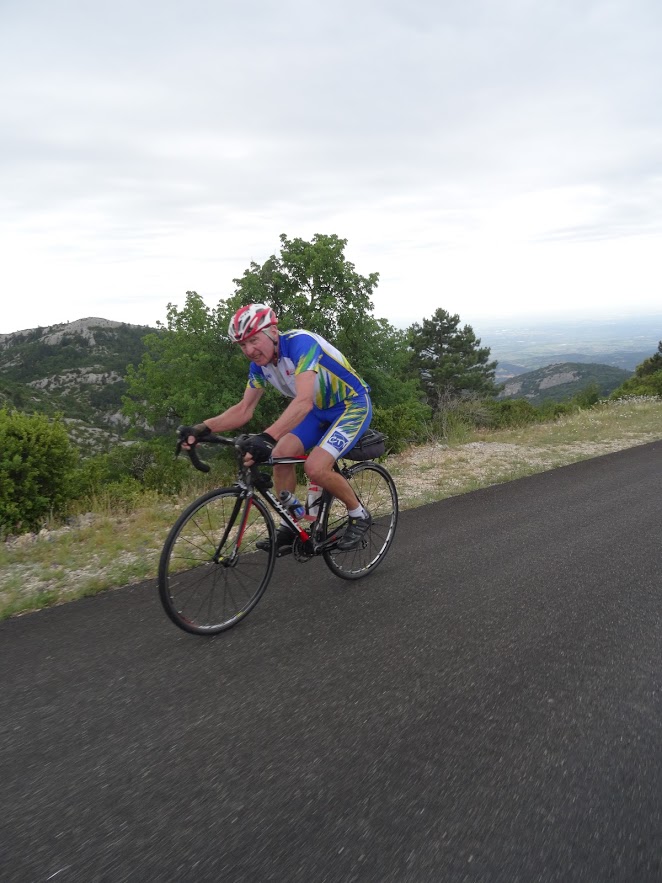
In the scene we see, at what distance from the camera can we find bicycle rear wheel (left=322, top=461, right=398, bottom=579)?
437 centimetres

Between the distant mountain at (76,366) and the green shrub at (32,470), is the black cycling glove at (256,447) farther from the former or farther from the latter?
the distant mountain at (76,366)

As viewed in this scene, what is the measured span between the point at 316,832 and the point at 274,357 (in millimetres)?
2737

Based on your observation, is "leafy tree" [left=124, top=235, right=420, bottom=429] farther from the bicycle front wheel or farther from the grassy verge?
the bicycle front wheel

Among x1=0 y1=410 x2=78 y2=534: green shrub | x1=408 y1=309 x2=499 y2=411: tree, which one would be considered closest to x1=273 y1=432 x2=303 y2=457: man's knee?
x1=0 y1=410 x2=78 y2=534: green shrub

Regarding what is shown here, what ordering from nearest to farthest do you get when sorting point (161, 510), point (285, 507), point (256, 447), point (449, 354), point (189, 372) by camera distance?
1. point (256, 447)
2. point (285, 507)
3. point (161, 510)
4. point (189, 372)
5. point (449, 354)

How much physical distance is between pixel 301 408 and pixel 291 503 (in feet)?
2.63

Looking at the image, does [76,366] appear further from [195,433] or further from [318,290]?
[195,433]

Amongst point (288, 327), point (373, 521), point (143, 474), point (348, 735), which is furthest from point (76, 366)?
point (348, 735)

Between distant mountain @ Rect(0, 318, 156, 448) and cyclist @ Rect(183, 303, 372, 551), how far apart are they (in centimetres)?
7114

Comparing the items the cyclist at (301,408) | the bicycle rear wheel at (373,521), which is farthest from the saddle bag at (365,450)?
the bicycle rear wheel at (373,521)

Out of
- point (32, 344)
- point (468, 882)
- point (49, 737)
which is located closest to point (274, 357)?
point (49, 737)

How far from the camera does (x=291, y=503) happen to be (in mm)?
4051

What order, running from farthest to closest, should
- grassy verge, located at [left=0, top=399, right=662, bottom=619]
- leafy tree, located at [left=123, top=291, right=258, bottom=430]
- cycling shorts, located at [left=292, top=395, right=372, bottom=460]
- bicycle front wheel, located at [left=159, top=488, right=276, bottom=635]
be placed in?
leafy tree, located at [left=123, top=291, right=258, bottom=430] → grassy verge, located at [left=0, top=399, right=662, bottom=619] → cycling shorts, located at [left=292, top=395, right=372, bottom=460] → bicycle front wheel, located at [left=159, top=488, right=276, bottom=635]

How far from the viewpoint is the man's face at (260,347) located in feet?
12.2
